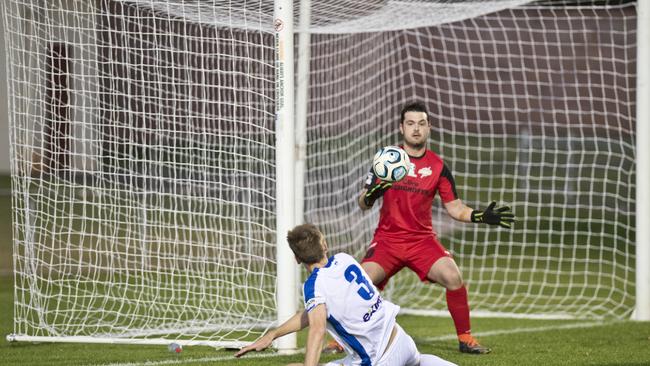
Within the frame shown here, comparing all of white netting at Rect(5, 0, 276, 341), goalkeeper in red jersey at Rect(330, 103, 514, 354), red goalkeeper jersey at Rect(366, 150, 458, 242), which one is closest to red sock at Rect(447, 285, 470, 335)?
goalkeeper in red jersey at Rect(330, 103, 514, 354)

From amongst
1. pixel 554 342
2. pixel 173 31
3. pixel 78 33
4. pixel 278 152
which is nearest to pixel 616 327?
pixel 554 342

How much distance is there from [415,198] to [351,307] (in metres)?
2.42

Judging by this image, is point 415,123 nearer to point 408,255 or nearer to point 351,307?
point 408,255

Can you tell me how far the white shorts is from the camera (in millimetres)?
5664

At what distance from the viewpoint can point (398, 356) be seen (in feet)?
18.7

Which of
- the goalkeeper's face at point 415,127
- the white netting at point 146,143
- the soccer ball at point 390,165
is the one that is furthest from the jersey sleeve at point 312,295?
the goalkeeper's face at point 415,127

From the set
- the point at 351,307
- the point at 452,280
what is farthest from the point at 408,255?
A: the point at 351,307

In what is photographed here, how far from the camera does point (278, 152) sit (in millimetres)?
7320

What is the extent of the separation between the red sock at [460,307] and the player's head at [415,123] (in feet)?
3.59

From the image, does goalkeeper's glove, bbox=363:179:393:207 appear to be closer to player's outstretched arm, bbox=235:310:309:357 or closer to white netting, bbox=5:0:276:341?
white netting, bbox=5:0:276:341

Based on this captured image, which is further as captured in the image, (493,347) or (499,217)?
(493,347)

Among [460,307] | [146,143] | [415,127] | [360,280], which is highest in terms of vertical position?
[415,127]

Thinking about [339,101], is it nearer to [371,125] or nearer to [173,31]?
[371,125]

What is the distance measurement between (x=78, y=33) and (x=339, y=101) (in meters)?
4.04
